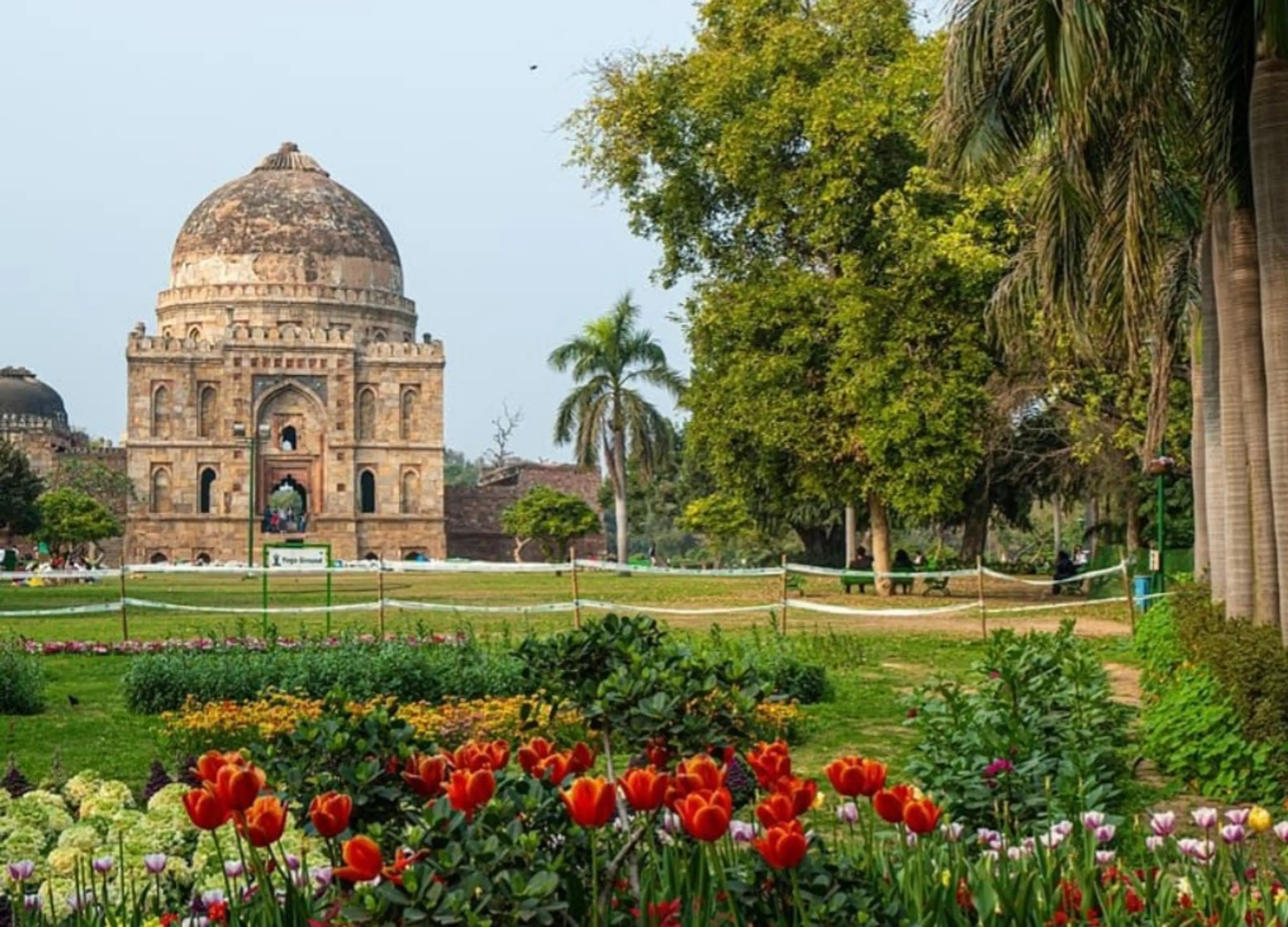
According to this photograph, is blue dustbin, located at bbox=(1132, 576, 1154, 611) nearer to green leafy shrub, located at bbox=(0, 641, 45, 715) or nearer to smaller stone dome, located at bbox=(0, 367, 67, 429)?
green leafy shrub, located at bbox=(0, 641, 45, 715)

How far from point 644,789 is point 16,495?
42176mm

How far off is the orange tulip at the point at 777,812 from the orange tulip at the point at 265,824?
913 mm

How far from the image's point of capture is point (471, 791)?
10.0 feet

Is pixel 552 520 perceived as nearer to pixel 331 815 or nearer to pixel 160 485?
pixel 160 485

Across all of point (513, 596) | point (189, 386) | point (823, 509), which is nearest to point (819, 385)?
point (513, 596)

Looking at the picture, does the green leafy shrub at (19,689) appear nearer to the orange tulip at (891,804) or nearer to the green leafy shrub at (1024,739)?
the green leafy shrub at (1024,739)

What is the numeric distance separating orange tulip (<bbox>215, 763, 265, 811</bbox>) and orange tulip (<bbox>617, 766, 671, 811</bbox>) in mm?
728

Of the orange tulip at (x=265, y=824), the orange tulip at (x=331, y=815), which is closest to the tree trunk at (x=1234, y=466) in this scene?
the orange tulip at (x=331, y=815)

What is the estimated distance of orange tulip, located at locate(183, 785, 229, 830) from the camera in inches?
118

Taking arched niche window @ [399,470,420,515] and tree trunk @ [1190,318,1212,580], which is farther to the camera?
arched niche window @ [399,470,420,515]

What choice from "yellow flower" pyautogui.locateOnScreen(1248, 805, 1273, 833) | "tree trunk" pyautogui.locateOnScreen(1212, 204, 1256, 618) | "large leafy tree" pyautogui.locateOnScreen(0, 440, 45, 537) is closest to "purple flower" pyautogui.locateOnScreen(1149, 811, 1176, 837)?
"yellow flower" pyautogui.locateOnScreen(1248, 805, 1273, 833)

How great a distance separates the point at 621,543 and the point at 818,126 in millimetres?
20932

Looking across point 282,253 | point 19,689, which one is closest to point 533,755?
point 19,689

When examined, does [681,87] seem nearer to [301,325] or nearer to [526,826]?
[526,826]
